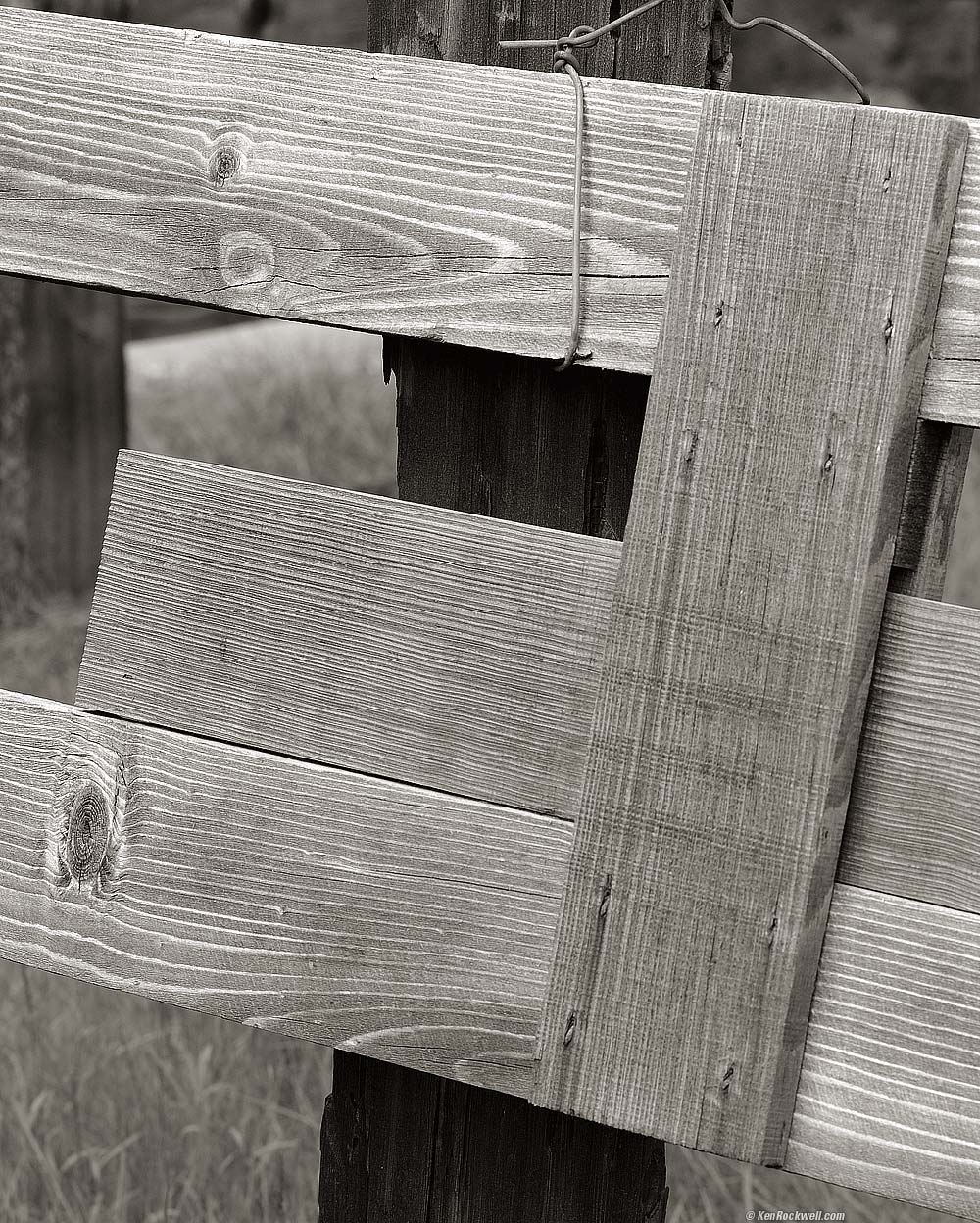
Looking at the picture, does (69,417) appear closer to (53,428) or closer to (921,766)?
(53,428)

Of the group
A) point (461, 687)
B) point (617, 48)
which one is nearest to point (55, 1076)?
point (461, 687)

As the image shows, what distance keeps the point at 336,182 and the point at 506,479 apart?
1.00 feet

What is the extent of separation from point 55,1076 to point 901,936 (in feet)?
5.80

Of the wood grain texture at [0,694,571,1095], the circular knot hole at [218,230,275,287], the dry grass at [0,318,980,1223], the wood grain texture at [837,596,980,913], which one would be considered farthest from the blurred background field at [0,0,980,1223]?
the circular knot hole at [218,230,275,287]

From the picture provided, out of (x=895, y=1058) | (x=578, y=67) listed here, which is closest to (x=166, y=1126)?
(x=895, y=1058)

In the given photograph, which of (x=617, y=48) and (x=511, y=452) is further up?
(x=617, y=48)

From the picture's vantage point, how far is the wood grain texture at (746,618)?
1.04 meters

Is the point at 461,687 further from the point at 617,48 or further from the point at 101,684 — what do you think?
the point at 617,48

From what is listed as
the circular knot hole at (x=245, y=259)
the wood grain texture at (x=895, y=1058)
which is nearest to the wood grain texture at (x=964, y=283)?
the wood grain texture at (x=895, y=1058)

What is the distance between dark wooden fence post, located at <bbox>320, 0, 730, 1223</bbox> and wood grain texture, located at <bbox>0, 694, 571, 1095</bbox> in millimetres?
263

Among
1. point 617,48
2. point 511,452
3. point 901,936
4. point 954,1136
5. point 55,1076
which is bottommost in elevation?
point 55,1076

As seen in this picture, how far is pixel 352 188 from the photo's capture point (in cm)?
119

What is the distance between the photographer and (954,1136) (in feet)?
3.32

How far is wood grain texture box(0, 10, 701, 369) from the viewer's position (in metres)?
1.14
